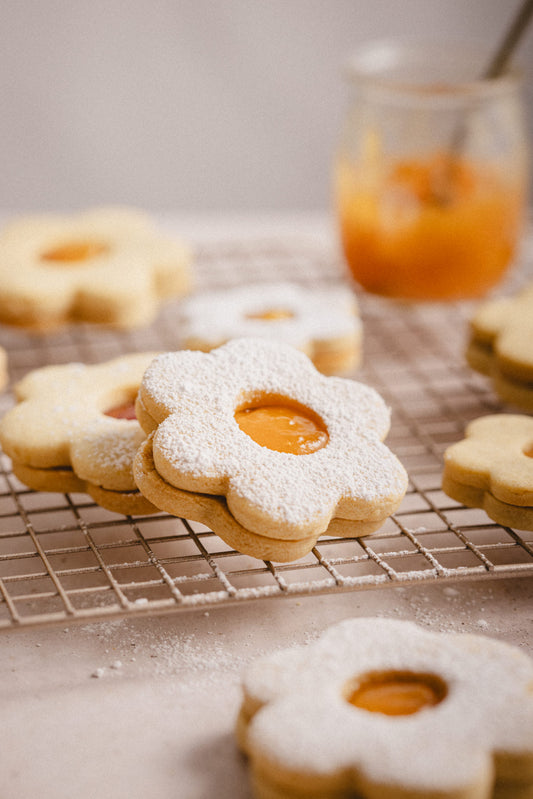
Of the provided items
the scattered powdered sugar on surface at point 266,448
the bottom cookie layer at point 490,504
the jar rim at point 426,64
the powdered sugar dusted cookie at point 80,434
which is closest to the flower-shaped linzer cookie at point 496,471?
the bottom cookie layer at point 490,504

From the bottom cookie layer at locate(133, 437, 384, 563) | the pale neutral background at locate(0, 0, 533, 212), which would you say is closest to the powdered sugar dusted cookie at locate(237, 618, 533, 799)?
the bottom cookie layer at locate(133, 437, 384, 563)

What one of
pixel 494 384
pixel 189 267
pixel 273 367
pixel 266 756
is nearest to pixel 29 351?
pixel 189 267

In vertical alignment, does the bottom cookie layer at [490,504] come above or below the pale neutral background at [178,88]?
below

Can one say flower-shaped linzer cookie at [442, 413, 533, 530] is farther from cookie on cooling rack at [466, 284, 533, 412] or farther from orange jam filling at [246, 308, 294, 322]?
orange jam filling at [246, 308, 294, 322]

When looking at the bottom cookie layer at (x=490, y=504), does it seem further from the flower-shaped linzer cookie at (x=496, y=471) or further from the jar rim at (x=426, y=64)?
the jar rim at (x=426, y=64)

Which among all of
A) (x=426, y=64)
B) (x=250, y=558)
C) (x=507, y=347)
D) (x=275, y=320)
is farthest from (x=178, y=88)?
(x=250, y=558)

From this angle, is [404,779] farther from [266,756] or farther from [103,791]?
[103,791]
